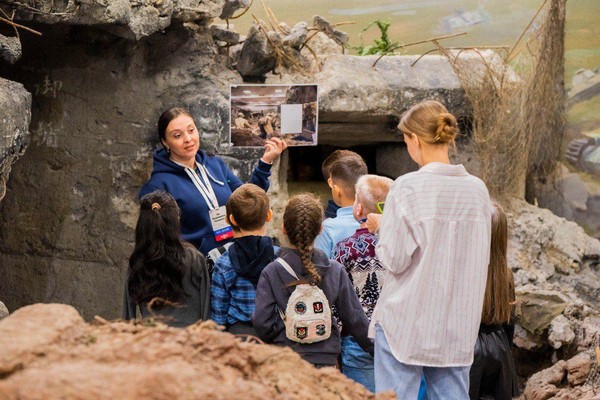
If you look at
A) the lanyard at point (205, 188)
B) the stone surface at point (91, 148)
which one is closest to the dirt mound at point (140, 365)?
the lanyard at point (205, 188)

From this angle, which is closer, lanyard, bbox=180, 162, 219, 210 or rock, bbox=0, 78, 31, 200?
rock, bbox=0, 78, 31, 200

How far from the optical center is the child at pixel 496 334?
147 inches

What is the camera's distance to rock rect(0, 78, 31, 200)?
3.79m

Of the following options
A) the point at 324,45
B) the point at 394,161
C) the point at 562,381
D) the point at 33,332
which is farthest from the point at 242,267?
the point at 394,161

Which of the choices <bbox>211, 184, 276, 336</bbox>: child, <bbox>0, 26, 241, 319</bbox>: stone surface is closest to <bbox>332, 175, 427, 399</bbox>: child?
<bbox>211, 184, 276, 336</bbox>: child

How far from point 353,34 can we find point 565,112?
1888 millimetres

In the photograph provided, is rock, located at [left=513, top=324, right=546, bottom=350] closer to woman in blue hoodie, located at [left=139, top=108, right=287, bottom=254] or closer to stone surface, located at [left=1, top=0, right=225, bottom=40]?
woman in blue hoodie, located at [left=139, top=108, right=287, bottom=254]

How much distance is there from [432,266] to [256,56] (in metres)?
2.81

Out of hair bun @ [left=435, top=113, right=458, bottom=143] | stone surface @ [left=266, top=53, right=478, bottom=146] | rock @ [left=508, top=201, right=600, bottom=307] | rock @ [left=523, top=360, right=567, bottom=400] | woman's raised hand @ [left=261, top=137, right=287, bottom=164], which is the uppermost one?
stone surface @ [left=266, top=53, right=478, bottom=146]

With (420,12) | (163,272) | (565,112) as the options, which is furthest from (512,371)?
(420,12)

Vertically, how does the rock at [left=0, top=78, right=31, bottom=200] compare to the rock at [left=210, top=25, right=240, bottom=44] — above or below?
below

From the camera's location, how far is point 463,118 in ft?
21.1

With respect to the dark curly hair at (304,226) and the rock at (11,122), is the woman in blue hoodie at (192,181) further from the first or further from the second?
the dark curly hair at (304,226)

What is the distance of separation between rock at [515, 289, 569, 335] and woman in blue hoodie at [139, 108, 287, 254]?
1.85 m
